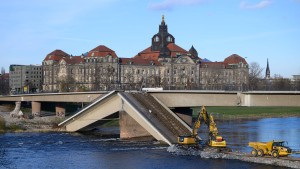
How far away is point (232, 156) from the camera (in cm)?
5372

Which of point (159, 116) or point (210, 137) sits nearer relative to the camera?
point (210, 137)

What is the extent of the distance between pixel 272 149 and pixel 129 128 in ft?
87.5

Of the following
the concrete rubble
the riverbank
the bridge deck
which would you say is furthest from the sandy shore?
the concrete rubble

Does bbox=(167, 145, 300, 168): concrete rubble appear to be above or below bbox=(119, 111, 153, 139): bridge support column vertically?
below

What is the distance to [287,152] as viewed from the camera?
50344 millimetres

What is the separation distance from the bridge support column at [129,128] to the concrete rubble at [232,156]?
575 inches

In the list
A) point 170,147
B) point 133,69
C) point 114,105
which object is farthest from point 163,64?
point 170,147

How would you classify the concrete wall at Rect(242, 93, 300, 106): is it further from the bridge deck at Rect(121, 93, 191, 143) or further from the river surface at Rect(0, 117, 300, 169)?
the bridge deck at Rect(121, 93, 191, 143)

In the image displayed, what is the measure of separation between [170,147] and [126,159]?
6.67m

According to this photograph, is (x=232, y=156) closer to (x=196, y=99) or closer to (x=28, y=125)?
(x=196, y=99)

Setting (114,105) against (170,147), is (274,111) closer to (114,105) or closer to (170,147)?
(114,105)

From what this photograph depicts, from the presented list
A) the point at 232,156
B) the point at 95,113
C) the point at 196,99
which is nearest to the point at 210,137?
the point at 232,156

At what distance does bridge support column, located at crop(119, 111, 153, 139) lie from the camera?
240 feet

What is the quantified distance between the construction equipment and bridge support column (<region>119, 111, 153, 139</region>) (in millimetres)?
23280
